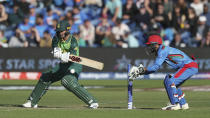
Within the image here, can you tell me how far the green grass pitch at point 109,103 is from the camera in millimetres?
10618

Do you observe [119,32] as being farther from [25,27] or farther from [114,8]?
[25,27]

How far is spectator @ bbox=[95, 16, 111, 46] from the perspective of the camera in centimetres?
2409

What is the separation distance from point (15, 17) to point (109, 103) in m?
11.9

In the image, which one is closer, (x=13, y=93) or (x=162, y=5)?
(x=13, y=93)

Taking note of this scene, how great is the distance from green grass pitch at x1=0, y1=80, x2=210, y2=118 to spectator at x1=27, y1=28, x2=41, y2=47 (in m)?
2.32

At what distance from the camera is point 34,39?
24.1m

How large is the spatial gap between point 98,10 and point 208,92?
9.26m

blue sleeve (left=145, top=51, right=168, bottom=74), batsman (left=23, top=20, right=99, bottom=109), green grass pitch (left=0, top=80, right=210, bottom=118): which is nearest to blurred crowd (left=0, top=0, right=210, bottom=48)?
green grass pitch (left=0, top=80, right=210, bottom=118)

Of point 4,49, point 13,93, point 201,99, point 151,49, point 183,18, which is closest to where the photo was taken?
point 151,49

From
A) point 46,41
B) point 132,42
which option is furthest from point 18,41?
point 132,42

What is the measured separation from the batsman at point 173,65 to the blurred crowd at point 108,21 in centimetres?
1149

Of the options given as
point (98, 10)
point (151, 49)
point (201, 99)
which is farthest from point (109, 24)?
point (151, 49)

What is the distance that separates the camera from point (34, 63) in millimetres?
23141

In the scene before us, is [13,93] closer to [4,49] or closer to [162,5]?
[4,49]
